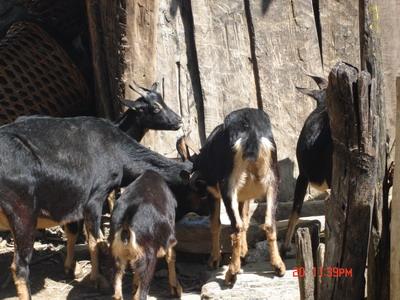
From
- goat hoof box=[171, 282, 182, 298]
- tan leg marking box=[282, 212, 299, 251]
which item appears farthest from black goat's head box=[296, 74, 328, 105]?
goat hoof box=[171, 282, 182, 298]

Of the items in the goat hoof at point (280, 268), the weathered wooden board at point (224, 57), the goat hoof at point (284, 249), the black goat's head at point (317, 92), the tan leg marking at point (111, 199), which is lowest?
the goat hoof at point (280, 268)

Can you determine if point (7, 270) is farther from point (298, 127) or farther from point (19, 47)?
point (298, 127)

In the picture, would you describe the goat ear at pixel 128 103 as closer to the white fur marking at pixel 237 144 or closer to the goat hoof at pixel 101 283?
the white fur marking at pixel 237 144

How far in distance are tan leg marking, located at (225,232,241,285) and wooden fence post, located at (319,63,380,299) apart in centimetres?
157

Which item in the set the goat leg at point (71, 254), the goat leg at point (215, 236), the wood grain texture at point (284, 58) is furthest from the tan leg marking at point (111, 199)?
the wood grain texture at point (284, 58)

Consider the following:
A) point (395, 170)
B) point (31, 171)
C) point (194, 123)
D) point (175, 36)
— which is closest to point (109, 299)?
point (31, 171)

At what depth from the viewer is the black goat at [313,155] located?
23.8 ft

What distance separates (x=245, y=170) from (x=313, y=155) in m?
0.78

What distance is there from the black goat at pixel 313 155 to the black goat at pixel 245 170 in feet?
1.52

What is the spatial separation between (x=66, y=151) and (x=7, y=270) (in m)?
1.44

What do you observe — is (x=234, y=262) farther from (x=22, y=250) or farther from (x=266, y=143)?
(x=22, y=250)

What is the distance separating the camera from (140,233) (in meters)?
6.43

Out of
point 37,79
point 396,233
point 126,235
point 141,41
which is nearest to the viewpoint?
point 396,233

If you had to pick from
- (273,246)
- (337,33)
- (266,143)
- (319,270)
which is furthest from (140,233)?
(337,33)
